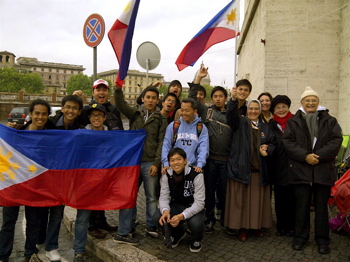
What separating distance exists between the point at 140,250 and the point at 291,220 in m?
2.33

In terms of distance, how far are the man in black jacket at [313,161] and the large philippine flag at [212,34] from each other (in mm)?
2325

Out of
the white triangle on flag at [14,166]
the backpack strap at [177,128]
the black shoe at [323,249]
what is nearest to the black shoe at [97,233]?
the white triangle on flag at [14,166]

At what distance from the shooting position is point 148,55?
24.5 ft

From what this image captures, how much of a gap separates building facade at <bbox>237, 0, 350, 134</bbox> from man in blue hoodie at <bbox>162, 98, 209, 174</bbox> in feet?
14.5

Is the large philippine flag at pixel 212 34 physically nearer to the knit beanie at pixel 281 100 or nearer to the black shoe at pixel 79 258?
the knit beanie at pixel 281 100

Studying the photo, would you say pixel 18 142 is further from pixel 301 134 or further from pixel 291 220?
pixel 291 220

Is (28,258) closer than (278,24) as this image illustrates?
Yes

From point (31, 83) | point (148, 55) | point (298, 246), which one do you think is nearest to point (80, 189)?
point (298, 246)

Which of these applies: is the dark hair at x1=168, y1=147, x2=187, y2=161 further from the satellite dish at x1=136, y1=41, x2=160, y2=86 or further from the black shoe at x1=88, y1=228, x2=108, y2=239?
the satellite dish at x1=136, y1=41, x2=160, y2=86

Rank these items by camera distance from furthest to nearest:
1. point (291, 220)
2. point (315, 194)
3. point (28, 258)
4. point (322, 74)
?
1. point (322, 74)
2. point (291, 220)
3. point (315, 194)
4. point (28, 258)

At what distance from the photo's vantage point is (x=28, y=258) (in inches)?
146

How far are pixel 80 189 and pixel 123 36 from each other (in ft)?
7.26

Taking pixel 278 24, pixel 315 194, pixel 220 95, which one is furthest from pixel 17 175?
pixel 278 24

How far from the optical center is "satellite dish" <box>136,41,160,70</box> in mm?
7445
